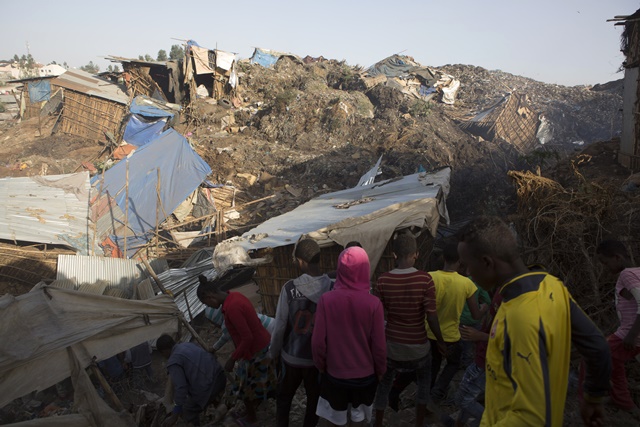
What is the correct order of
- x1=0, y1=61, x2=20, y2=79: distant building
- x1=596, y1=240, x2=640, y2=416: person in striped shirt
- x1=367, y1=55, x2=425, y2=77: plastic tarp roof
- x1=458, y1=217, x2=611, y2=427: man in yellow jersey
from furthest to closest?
x1=0, y1=61, x2=20, y2=79: distant building < x1=367, y1=55, x2=425, y2=77: plastic tarp roof < x1=596, y1=240, x2=640, y2=416: person in striped shirt < x1=458, y1=217, x2=611, y2=427: man in yellow jersey

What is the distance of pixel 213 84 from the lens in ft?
61.4

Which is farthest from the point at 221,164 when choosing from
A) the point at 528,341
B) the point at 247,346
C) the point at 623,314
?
the point at 528,341

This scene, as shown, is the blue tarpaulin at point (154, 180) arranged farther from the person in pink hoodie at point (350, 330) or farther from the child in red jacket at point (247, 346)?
the person in pink hoodie at point (350, 330)

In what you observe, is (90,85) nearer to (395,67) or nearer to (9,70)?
(395,67)

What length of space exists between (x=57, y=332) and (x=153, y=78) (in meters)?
17.6

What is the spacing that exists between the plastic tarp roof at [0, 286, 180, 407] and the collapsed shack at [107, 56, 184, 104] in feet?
53.3

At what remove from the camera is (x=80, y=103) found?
1752 centimetres

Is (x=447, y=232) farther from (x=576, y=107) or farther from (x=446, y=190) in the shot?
(x=576, y=107)

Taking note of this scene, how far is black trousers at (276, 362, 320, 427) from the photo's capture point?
279cm

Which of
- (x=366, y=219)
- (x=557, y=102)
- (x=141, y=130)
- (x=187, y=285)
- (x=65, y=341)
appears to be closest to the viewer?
(x=65, y=341)

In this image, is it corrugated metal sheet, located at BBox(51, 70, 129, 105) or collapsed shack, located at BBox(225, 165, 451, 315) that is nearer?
collapsed shack, located at BBox(225, 165, 451, 315)

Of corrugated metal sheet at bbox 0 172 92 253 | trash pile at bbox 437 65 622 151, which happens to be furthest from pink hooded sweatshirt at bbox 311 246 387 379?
trash pile at bbox 437 65 622 151

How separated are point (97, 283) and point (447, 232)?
Result: 553 centimetres

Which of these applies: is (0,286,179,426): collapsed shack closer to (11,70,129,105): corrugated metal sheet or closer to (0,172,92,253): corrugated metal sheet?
(0,172,92,253): corrugated metal sheet
